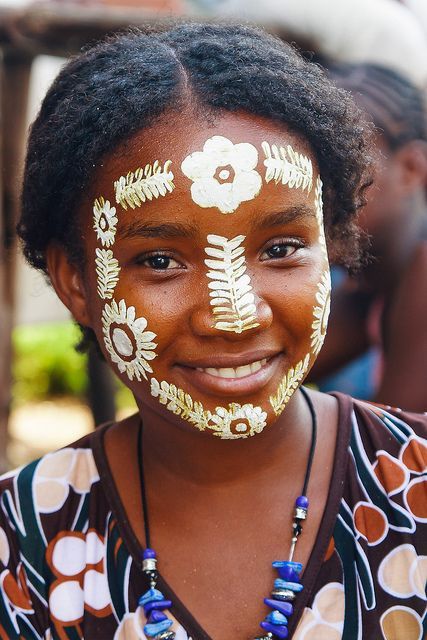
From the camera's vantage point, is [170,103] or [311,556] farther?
[311,556]

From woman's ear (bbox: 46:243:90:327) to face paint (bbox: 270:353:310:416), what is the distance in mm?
497

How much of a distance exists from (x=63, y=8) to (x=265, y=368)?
6.73ft

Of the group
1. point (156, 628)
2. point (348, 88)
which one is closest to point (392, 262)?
point (348, 88)

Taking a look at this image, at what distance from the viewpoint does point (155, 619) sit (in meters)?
1.72

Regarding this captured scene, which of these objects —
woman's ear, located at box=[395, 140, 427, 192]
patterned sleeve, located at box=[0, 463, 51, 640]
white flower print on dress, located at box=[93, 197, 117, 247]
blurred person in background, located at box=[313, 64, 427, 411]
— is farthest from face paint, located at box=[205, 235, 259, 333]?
woman's ear, located at box=[395, 140, 427, 192]

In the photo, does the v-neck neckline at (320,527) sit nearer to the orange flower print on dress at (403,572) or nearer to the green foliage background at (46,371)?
the orange flower print on dress at (403,572)

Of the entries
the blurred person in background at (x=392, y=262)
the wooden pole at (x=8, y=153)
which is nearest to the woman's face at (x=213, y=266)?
the blurred person in background at (x=392, y=262)

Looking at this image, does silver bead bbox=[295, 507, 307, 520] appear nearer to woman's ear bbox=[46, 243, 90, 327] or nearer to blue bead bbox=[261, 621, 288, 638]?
blue bead bbox=[261, 621, 288, 638]

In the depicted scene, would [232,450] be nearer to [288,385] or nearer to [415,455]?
[288,385]

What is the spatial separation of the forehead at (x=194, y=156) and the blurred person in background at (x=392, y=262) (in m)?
1.30

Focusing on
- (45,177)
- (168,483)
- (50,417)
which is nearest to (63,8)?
(45,177)

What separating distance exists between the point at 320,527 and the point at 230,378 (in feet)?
1.26

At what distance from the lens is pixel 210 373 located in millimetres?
1679

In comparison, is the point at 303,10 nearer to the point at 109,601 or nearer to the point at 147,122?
the point at 147,122
